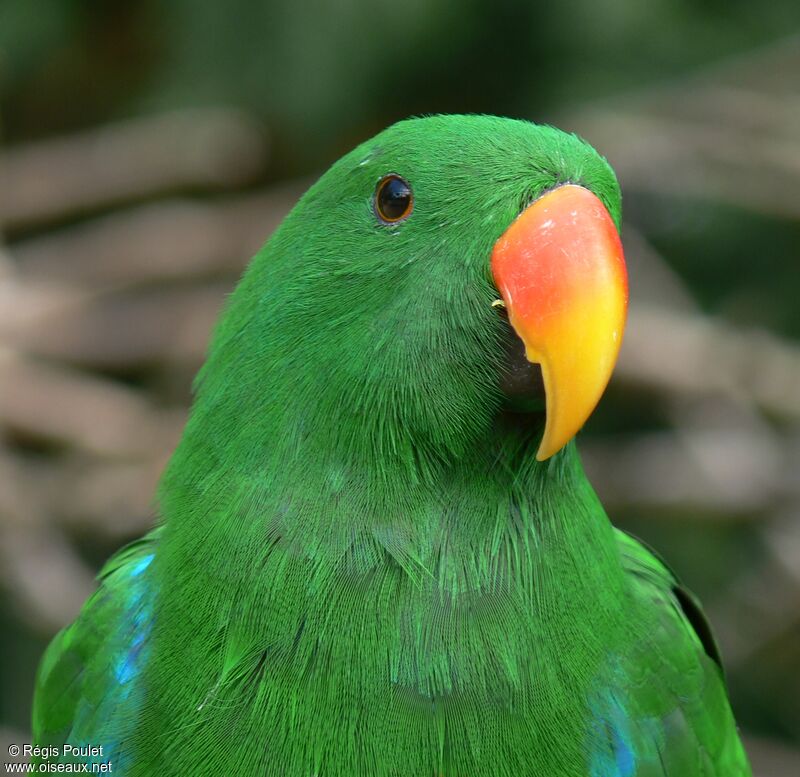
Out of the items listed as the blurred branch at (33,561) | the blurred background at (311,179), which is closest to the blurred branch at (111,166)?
the blurred background at (311,179)

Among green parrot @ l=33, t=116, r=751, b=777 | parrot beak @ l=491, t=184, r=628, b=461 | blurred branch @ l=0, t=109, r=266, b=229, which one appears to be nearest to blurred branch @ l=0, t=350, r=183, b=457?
blurred branch @ l=0, t=109, r=266, b=229

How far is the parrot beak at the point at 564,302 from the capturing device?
1.77 meters

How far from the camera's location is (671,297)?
5.20 m

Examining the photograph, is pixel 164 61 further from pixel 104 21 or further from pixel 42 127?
pixel 42 127

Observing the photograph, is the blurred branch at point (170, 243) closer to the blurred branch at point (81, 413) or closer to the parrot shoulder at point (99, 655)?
the blurred branch at point (81, 413)

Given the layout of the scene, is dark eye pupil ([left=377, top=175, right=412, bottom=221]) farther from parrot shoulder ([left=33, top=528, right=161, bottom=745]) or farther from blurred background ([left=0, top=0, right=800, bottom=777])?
blurred background ([left=0, top=0, right=800, bottom=777])

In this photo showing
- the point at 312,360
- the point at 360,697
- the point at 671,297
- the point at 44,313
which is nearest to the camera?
the point at 360,697

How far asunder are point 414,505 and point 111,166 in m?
3.94

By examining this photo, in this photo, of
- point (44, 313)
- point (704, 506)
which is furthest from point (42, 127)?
point (704, 506)

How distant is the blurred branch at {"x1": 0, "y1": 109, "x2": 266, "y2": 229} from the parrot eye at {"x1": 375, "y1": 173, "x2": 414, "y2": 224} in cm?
347

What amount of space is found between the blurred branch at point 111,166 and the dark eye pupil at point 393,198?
3.47m

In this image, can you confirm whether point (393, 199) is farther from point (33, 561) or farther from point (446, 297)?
point (33, 561)

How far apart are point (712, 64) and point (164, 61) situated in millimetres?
3131

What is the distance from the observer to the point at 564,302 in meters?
1.76
